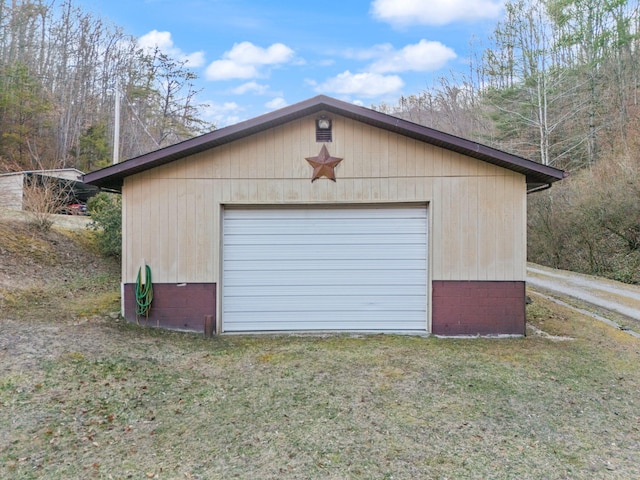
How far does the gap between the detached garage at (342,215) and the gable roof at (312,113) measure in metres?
0.04

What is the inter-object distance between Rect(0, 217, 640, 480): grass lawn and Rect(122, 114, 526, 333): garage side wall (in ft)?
3.82

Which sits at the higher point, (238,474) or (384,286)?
(384,286)

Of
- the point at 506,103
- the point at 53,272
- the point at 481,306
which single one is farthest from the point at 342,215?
the point at 506,103

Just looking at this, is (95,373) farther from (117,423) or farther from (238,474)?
(238,474)

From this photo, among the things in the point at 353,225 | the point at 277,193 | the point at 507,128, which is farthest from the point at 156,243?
the point at 507,128

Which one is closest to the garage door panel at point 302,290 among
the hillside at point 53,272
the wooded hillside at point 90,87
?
the hillside at point 53,272

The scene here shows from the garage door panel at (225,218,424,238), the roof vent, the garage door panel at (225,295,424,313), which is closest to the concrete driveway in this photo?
the garage door panel at (225,295,424,313)

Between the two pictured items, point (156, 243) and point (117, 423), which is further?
point (156, 243)

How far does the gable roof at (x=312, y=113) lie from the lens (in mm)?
6145

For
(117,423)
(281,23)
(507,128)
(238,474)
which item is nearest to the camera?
(238,474)

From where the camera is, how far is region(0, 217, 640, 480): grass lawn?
116 inches

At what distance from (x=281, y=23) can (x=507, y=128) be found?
11.5m

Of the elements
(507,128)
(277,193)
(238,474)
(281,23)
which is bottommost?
(238,474)

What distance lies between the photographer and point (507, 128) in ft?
65.2
